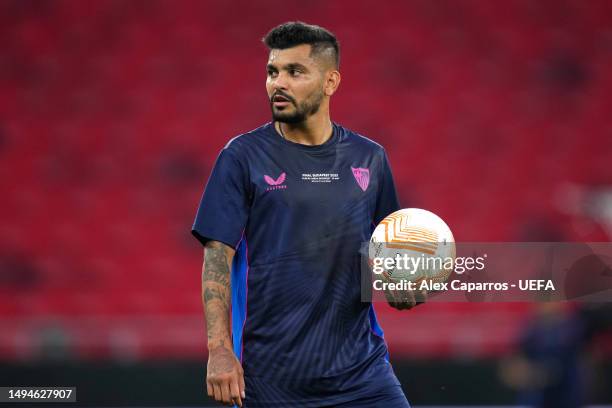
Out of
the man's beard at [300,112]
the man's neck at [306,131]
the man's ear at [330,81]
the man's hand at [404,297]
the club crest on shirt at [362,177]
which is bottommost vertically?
the man's hand at [404,297]

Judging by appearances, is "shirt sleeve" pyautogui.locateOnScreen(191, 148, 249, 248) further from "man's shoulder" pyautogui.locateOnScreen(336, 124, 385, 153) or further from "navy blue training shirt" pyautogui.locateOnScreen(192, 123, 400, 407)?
"man's shoulder" pyautogui.locateOnScreen(336, 124, 385, 153)

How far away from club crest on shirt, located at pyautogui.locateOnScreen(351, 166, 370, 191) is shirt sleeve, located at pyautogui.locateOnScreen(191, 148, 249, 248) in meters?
0.41

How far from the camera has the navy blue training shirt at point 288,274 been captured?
3.32 m

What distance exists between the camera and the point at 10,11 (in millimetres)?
9445

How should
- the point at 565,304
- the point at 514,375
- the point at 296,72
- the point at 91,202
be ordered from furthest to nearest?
the point at 91,202 < the point at 565,304 < the point at 514,375 < the point at 296,72

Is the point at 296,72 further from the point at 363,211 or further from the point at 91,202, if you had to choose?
the point at 91,202

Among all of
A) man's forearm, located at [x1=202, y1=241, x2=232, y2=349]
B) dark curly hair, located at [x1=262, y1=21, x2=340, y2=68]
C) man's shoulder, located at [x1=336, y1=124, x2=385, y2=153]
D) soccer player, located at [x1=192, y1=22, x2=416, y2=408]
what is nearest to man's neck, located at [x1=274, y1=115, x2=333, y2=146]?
soccer player, located at [x1=192, y1=22, x2=416, y2=408]

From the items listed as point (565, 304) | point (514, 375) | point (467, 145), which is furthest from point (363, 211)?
point (467, 145)

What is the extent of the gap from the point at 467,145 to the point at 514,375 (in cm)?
257

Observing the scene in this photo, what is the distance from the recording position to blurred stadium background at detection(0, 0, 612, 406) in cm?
906

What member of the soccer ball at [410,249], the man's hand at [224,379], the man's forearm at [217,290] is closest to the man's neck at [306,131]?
the soccer ball at [410,249]

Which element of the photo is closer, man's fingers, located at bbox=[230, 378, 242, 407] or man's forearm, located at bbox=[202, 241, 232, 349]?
man's fingers, located at bbox=[230, 378, 242, 407]

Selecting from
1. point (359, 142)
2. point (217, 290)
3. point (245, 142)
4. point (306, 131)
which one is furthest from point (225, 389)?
point (359, 142)

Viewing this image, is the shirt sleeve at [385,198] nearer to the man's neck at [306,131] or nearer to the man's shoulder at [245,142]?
the man's neck at [306,131]
